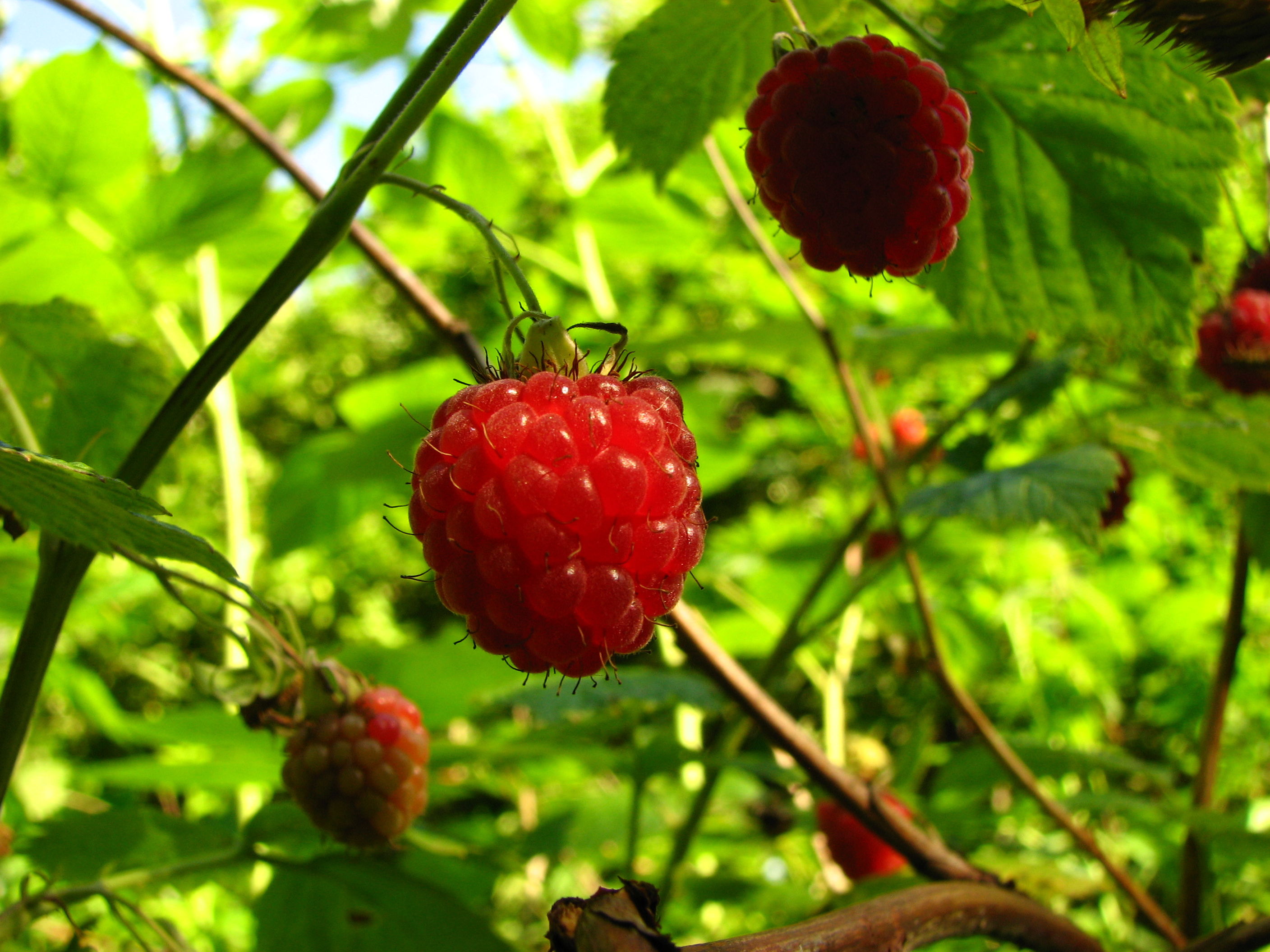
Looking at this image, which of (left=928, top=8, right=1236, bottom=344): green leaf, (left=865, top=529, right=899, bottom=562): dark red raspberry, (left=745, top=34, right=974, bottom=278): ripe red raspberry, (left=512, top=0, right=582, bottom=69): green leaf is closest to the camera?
(left=745, top=34, right=974, bottom=278): ripe red raspberry

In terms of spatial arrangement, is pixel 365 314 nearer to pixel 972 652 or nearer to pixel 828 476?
pixel 828 476

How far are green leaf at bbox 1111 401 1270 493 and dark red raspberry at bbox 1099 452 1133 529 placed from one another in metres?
0.11

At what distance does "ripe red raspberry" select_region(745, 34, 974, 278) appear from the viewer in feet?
1.79

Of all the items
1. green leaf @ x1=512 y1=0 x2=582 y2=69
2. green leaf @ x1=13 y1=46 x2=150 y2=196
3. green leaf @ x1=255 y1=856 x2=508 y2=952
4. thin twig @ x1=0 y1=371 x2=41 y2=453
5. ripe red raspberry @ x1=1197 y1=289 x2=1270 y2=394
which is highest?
green leaf @ x1=512 y1=0 x2=582 y2=69

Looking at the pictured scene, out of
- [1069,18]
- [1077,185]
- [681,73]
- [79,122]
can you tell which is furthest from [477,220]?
[79,122]

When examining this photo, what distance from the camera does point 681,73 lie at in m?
0.78

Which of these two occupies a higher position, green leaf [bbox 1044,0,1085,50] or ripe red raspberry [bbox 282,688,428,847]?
green leaf [bbox 1044,0,1085,50]

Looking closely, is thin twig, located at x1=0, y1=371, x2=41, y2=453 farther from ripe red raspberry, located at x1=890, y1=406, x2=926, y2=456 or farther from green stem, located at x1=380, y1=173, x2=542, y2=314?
ripe red raspberry, located at x1=890, y1=406, x2=926, y2=456

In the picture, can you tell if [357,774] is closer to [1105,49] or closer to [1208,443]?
[1105,49]

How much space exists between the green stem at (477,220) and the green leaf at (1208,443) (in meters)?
0.72

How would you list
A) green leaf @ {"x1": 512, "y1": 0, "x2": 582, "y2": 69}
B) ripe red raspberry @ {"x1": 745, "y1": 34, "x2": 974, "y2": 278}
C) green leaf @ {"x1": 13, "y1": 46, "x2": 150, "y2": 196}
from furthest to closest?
1. green leaf @ {"x1": 512, "y1": 0, "x2": 582, "y2": 69}
2. green leaf @ {"x1": 13, "y1": 46, "x2": 150, "y2": 196}
3. ripe red raspberry @ {"x1": 745, "y1": 34, "x2": 974, "y2": 278}

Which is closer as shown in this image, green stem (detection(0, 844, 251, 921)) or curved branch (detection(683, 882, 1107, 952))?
curved branch (detection(683, 882, 1107, 952))

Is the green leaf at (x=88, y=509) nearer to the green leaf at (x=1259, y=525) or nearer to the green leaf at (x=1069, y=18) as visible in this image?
the green leaf at (x=1069, y=18)

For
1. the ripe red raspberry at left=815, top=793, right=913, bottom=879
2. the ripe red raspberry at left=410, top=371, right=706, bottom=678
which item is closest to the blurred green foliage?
the ripe red raspberry at left=815, top=793, right=913, bottom=879
